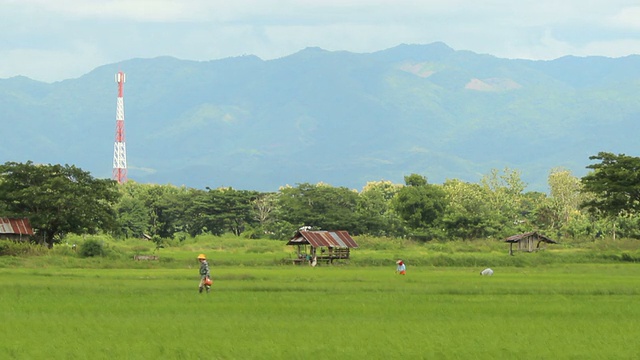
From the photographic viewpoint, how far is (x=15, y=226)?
56438mm

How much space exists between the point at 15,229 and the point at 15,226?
200 millimetres

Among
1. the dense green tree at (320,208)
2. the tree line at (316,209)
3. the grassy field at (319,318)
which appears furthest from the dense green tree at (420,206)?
the grassy field at (319,318)

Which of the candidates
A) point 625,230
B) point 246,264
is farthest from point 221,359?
point 625,230

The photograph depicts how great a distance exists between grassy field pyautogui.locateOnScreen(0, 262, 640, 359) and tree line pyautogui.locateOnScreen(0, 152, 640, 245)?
1958 cm

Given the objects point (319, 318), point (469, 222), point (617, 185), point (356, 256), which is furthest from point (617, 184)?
point (319, 318)

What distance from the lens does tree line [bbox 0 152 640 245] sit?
59.2m

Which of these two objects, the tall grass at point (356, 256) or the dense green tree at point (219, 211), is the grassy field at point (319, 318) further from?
the dense green tree at point (219, 211)

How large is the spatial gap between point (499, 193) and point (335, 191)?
20.6 metres

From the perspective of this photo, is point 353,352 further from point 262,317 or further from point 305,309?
point 305,309

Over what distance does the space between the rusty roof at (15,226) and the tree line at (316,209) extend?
1109 millimetres

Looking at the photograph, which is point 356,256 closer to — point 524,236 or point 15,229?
point 524,236

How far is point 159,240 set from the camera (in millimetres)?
73562

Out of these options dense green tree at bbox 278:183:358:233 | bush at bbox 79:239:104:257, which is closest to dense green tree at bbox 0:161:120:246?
bush at bbox 79:239:104:257

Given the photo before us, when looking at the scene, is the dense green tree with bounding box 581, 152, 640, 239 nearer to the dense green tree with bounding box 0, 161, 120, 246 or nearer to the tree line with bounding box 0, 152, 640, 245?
the tree line with bounding box 0, 152, 640, 245
